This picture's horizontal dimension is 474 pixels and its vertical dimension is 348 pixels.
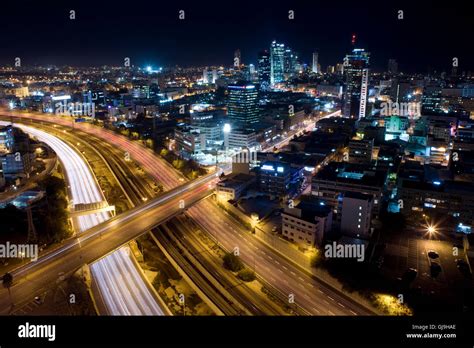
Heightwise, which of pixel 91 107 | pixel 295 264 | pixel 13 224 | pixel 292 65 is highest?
pixel 292 65

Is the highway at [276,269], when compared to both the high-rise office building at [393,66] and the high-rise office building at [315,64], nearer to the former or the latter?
the high-rise office building at [393,66]

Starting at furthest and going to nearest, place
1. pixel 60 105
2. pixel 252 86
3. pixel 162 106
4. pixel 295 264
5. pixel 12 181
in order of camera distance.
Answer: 1. pixel 162 106
2. pixel 60 105
3. pixel 252 86
4. pixel 12 181
5. pixel 295 264

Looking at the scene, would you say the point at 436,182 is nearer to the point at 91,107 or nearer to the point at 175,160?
the point at 175,160

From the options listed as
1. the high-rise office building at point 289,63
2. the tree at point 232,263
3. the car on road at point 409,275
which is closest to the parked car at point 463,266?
the car on road at point 409,275

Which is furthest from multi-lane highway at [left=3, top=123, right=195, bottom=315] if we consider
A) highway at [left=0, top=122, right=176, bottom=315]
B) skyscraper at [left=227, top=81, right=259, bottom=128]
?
skyscraper at [left=227, top=81, right=259, bottom=128]

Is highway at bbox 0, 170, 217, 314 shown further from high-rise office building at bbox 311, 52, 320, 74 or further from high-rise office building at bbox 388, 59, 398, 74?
high-rise office building at bbox 311, 52, 320, 74

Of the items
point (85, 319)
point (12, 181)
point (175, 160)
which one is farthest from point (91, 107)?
point (85, 319)
